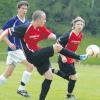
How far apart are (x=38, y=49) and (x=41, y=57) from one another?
49cm

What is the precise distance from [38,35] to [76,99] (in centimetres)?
187

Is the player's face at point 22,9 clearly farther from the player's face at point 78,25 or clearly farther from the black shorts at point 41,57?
the black shorts at point 41,57

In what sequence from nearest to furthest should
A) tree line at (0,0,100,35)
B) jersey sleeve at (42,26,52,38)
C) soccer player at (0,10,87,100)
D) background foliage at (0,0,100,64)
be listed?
soccer player at (0,10,87,100) < jersey sleeve at (42,26,52,38) < background foliage at (0,0,100,64) < tree line at (0,0,100,35)

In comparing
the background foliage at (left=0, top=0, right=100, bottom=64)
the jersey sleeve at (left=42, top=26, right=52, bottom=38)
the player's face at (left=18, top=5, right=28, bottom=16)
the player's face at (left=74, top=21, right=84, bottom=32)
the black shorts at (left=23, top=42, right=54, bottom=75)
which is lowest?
the background foliage at (left=0, top=0, right=100, bottom=64)

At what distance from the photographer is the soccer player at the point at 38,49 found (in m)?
10.5

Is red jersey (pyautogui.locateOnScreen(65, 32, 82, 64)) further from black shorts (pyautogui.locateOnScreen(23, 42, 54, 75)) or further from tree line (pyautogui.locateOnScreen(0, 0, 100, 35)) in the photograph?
tree line (pyautogui.locateOnScreen(0, 0, 100, 35))

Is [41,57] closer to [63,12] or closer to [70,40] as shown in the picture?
[70,40]

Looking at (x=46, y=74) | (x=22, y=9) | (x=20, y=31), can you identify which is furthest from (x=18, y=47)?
(x=46, y=74)

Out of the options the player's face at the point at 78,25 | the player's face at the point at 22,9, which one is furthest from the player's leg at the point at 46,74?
the player's face at the point at 22,9

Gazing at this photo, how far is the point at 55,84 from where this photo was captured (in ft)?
54.2

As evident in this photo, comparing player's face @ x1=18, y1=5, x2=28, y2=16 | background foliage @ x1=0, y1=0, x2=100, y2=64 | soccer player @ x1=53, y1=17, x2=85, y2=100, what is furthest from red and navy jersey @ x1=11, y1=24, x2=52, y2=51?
background foliage @ x1=0, y1=0, x2=100, y2=64

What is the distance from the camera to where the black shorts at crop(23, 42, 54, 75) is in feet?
34.6

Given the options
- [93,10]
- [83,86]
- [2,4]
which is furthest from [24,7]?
[93,10]

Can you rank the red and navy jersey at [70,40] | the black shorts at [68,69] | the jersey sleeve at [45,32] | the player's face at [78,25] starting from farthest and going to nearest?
the black shorts at [68,69], the red and navy jersey at [70,40], the player's face at [78,25], the jersey sleeve at [45,32]
